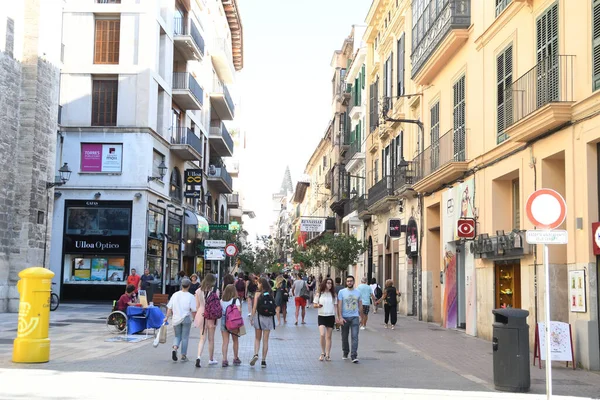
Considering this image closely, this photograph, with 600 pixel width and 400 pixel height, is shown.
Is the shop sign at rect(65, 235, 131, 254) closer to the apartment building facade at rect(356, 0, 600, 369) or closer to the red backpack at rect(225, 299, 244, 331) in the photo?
the apartment building facade at rect(356, 0, 600, 369)

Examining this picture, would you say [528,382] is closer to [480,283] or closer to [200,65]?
[480,283]

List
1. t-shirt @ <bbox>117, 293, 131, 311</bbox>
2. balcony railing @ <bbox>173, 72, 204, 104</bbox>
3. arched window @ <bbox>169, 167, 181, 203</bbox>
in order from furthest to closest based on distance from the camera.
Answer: balcony railing @ <bbox>173, 72, 204, 104</bbox> → arched window @ <bbox>169, 167, 181, 203</bbox> → t-shirt @ <bbox>117, 293, 131, 311</bbox>

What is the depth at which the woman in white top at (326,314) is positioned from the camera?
14023 millimetres

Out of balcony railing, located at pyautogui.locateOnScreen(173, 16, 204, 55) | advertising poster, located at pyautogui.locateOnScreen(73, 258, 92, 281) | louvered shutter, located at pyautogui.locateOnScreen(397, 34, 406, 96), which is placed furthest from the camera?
balcony railing, located at pyautogui.locateOnScreen(173, 16, 204, 55)

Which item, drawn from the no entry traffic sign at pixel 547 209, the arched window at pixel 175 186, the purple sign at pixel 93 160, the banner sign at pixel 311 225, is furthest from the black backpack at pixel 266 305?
the banner sign at pixel 311 225

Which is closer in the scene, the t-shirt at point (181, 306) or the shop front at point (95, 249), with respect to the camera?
the t-shirt at point (181, 306)

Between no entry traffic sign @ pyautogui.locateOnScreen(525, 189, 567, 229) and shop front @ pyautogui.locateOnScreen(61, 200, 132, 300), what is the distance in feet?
83.9

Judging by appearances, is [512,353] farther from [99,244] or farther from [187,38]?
[187,38]

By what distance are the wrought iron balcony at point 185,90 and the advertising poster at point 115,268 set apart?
9888 mm

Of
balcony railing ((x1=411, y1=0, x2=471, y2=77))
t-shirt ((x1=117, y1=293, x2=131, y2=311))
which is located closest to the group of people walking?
t-shirt ((x1=117, y1=293, x2=131, y2=311))

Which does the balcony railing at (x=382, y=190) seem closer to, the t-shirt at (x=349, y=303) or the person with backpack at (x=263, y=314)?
the t-shirt at (x=349, y=303)

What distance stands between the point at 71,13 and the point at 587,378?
29143mm

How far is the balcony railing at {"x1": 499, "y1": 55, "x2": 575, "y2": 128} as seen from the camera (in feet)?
45.4

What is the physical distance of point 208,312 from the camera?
43.9 feet
